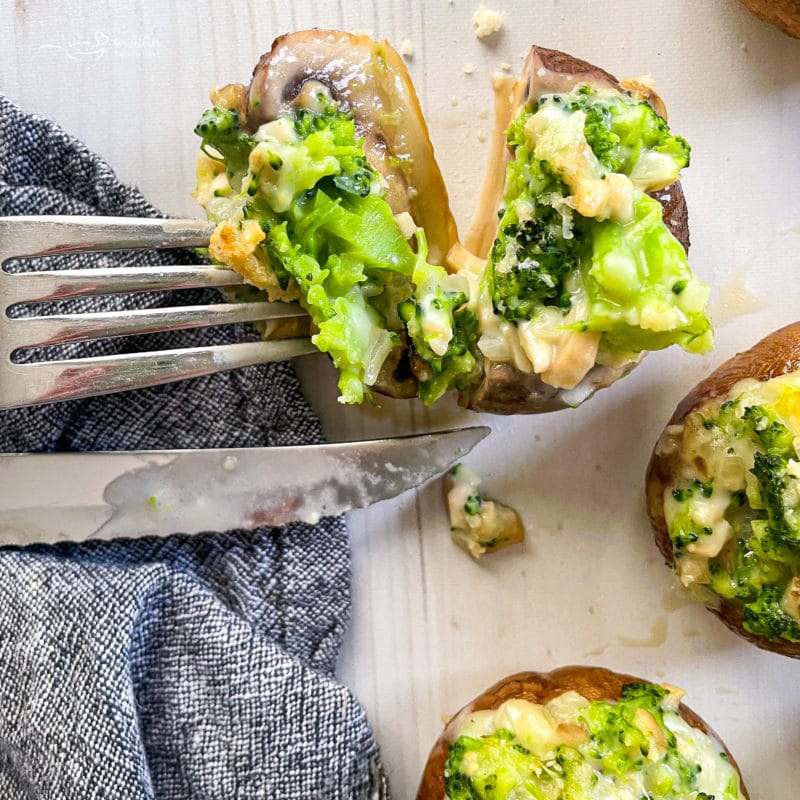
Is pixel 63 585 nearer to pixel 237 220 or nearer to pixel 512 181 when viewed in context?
pixel 237 220

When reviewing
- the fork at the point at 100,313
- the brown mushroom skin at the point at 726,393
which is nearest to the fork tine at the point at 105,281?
the fork at the point at 100,313

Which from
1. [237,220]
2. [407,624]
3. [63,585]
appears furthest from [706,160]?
[63,585]

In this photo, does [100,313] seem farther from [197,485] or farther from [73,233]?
[197,485]

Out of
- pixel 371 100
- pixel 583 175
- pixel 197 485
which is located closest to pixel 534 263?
pixel 583 175

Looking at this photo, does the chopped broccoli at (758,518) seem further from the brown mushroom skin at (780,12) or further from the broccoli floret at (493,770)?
the brown mushroom skin at (780,12)

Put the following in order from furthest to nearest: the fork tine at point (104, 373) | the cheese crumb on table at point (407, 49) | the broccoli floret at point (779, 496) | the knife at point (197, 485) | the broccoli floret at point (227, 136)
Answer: the cheese crumb on table at point (407, 49)
the knife at point (197, 485)
the fork tine at point (104, 373)
the broccoli floret at point (227, 136)
the broccoli floret at point (779, 496)

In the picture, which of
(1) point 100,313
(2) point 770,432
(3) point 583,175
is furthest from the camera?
(1) point 100,313

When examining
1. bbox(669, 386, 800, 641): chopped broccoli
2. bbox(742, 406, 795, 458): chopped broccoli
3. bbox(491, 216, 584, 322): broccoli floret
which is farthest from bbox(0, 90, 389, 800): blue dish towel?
bbox(742, 406, 795, 458): chopped broccoli
